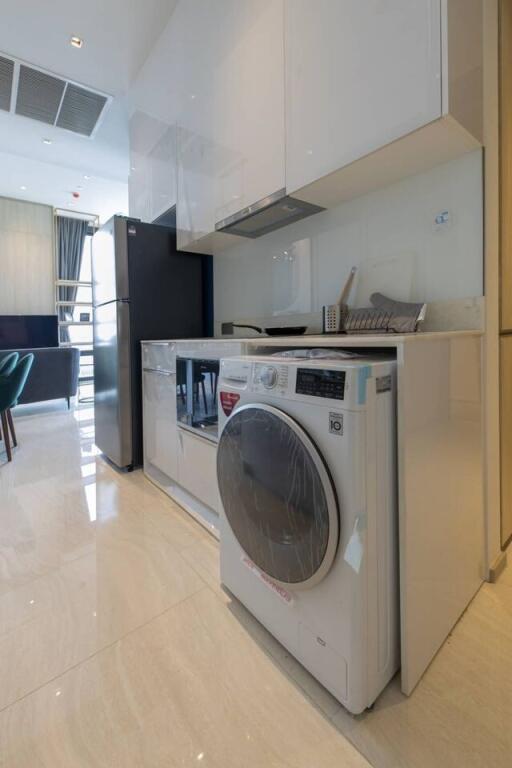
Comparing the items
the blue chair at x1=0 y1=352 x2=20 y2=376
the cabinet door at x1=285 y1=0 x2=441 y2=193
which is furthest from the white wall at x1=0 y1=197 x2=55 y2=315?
the cabinet door at x1=285 y1=0 x2=441 y2=193

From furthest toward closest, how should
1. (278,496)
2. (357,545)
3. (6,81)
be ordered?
(6,81) → (278,496) → (357,545)

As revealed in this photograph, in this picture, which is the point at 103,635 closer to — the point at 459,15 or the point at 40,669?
the point at 40,669

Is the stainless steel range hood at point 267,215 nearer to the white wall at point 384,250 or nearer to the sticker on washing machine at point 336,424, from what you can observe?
the white wall at point 384,250

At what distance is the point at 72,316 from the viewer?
20.1ft

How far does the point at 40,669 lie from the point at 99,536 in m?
0.71

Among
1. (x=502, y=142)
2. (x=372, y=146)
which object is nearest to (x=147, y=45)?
(x=372, y=146)

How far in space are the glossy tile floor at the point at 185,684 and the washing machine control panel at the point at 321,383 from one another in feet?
2.51

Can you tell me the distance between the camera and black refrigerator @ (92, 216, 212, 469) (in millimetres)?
2275

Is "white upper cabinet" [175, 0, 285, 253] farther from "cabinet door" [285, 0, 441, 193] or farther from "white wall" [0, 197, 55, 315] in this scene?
"white wall" [0, 197, 55, 315]

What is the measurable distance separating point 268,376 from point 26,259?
247 inches

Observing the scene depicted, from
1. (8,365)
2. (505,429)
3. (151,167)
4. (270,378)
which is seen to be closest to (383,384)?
(270,378)

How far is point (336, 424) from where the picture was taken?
2.60ft

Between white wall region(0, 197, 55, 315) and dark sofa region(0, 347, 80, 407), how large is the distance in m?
1.76

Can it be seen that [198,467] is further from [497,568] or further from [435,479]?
[497,568]
